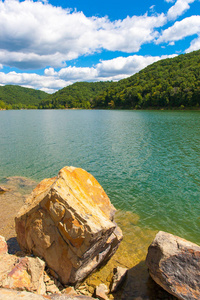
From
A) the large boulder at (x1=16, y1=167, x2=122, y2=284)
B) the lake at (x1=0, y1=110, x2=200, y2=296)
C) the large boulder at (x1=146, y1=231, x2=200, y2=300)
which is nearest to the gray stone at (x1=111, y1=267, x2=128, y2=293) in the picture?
the large boulder at (x1=16, y1=167, x2=122, y2=284)

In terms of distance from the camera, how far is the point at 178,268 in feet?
19.0

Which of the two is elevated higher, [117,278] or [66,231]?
[66,231]

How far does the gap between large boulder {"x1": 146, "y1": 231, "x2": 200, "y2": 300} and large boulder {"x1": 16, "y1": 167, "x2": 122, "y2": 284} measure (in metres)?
1.69

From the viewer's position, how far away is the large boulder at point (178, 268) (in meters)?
5.55

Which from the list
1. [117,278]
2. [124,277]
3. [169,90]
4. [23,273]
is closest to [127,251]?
[124,277]

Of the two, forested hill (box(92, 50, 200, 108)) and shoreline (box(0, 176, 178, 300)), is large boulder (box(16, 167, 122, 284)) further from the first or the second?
forested hill (box(92, 50, 200, 108))

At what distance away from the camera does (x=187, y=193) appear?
560 inches

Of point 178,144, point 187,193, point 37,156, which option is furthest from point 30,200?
point 178,144

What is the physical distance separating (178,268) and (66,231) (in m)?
3.49

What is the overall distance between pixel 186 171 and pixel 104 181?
305 inches

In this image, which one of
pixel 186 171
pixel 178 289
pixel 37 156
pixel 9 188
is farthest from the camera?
pixel 37 156

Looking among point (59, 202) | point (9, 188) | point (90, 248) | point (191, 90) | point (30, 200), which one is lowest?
point (9, 188)

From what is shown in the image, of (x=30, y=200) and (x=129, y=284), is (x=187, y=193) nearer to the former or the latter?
(x=129, y=284)

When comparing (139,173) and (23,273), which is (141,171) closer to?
(139,173)
